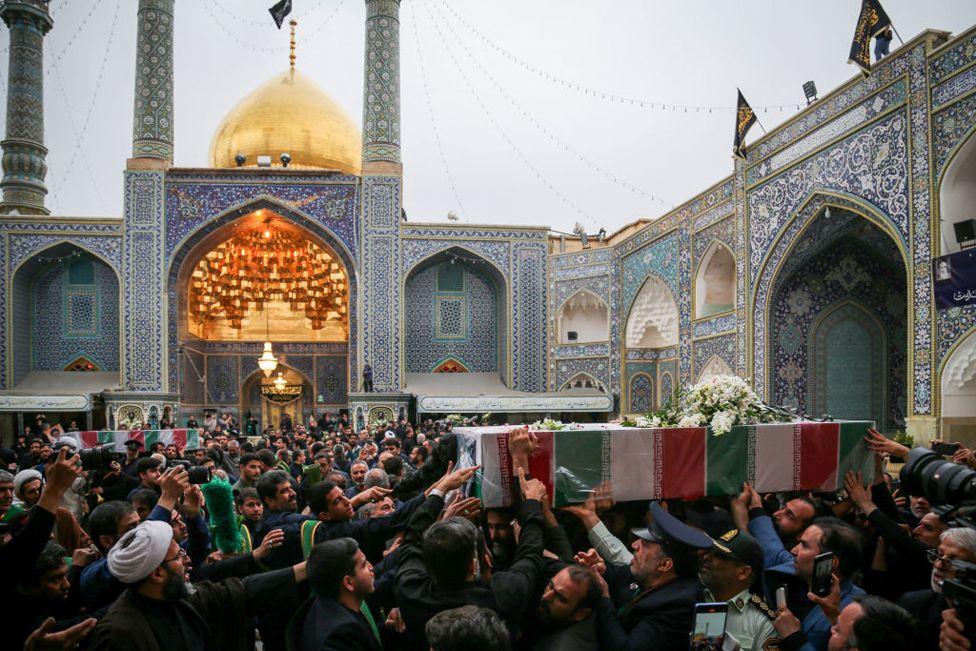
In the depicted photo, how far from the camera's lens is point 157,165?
650 inches

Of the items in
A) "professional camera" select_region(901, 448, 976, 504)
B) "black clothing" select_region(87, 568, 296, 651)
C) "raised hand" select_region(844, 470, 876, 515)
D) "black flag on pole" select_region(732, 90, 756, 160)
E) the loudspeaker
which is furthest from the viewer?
"black flag on pole" select_region(732, 90, 756, 160)

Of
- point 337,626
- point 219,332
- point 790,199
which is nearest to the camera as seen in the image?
point 337,626

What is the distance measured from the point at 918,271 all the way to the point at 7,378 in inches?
722

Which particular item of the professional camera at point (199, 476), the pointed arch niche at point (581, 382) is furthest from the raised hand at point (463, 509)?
the pointed arch niche at point (581, 382)

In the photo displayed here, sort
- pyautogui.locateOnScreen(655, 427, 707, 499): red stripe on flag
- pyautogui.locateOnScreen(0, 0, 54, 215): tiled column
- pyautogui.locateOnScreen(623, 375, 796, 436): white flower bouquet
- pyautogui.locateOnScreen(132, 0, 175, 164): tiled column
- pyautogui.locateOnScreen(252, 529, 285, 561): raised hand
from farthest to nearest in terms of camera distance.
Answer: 1. pyautogui.locateOnScreen(0, 0, 54, 215): tiled column
2. pyautogui.locateOnScreen(132, 0, 175, 164): tiled column
3. pyautogui.locateOnScreen(623, 375, 796, 436): white flower bouquet
4. pyautogui.locateOnScreen(655, 427, 707, 499): red stripe on flag
5. pyautogui.locateOnScreen(252, 529, 285, 561): raised hand

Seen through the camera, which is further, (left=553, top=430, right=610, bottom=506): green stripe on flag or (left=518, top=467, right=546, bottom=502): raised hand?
(left=553, top=430, right=610, bottom=506): green stripe on flag

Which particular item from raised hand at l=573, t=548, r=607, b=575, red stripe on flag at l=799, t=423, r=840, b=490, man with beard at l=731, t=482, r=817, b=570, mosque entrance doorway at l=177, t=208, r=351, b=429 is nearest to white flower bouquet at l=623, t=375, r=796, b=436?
red stripe on flag at l=799, t=423, r=840, b=490

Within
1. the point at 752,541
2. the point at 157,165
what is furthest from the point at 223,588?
the point at 157,165

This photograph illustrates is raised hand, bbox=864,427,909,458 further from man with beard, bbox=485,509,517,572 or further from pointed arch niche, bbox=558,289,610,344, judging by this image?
pointed arch niche, bbox=558,289,610,344

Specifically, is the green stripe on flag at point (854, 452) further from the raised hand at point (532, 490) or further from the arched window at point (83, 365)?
the arched window at point (83, 365)

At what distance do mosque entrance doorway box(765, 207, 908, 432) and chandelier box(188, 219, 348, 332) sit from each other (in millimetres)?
12007

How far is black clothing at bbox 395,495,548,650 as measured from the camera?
1988 mm

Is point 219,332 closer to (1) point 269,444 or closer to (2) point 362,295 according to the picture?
(2) point 362,295

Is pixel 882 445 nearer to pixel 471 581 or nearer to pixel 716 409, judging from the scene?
pixel 716 409
